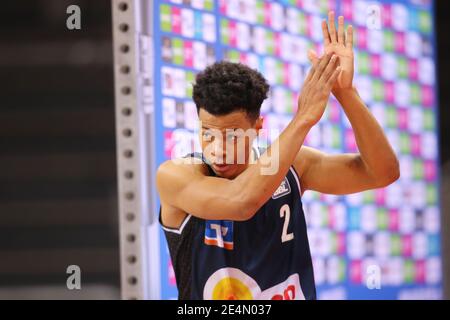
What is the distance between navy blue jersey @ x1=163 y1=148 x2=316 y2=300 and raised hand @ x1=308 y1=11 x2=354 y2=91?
0.36 m

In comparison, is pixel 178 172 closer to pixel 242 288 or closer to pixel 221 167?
pixel 221 167

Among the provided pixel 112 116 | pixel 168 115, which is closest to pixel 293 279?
pixel 168 115

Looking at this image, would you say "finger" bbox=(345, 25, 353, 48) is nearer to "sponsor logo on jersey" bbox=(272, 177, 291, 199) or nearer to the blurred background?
"sponsor logo on jersey" bbox=(272, 177, 291, 199)

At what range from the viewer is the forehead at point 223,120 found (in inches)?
78.1

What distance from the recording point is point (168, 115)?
2193 millimetres

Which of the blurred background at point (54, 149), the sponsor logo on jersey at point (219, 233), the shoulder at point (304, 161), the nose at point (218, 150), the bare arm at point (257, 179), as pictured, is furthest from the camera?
the blurred background at point (54, 149)

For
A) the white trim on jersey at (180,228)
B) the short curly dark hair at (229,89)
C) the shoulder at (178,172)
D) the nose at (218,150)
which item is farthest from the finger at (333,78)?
the white trim on jersey at (180,228)

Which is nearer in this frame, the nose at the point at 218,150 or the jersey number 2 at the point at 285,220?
the nose at the point at 218,150

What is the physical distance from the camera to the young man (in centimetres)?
196

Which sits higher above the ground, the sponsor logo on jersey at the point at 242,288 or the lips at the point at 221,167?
the lips at the point at 221,167

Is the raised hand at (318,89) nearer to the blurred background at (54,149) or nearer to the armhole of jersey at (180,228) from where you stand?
the armhole of jersey at (180,228)

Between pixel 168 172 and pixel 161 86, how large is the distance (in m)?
0.26

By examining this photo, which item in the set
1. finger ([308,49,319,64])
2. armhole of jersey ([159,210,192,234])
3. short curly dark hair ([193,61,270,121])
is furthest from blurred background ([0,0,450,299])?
finger ([308,49,319,64])

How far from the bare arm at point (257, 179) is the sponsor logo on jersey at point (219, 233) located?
0.31 feet
